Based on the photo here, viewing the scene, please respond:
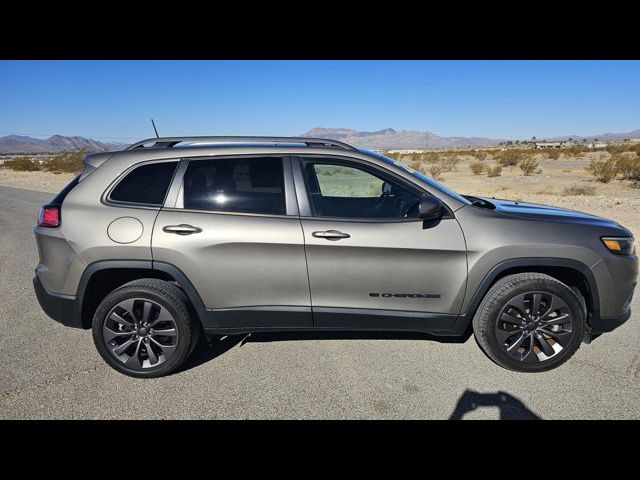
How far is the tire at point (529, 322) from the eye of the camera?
3.03 meters

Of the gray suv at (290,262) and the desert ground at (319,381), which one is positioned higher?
the gray suv at (290,262)

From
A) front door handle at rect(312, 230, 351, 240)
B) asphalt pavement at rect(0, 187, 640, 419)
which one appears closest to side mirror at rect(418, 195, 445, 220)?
front door handle at rect(312, 230, 351, 240)

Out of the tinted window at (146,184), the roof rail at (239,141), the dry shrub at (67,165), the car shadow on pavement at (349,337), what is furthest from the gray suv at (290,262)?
the dry shrub at (67,165)

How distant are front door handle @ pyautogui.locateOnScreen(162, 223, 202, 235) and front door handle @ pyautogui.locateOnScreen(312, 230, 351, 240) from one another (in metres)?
0.89

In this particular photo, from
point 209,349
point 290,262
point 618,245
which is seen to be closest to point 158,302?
point 209,349

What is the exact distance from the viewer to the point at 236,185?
10.3ft

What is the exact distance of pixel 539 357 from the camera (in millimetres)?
3119

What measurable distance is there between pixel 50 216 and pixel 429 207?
9.54 feet

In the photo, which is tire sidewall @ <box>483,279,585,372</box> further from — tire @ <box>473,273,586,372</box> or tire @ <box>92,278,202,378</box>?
tire @ <box>92,278,202,378</box>

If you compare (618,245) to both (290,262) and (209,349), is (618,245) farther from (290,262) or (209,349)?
(209,349)

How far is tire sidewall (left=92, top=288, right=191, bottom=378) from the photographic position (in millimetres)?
3012

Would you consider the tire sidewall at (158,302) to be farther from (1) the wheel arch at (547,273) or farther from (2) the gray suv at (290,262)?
(1) the wheel arch at (547,273)

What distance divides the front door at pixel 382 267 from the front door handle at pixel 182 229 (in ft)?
2.68
